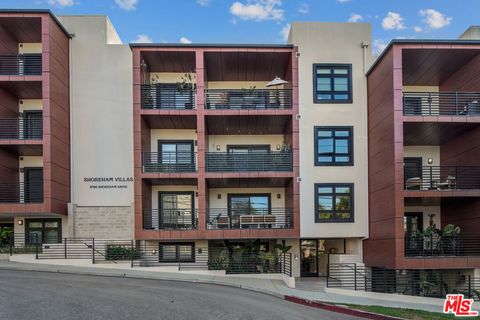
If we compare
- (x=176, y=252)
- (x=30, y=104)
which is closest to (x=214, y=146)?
(x=176, y=252)

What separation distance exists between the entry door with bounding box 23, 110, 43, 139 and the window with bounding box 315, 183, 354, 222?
13.3 m

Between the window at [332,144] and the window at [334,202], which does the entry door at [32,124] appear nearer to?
the window at [332,144]

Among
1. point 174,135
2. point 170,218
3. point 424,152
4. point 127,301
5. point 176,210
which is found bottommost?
point 127,301

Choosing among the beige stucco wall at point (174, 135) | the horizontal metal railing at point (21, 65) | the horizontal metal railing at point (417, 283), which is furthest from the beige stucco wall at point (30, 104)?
the horizontal metal railing at point (417, 283)

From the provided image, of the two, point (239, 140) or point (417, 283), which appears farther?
point (239, 140)

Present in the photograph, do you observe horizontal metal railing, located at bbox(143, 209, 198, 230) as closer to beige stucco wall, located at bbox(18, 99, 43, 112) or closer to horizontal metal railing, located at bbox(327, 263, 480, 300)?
horizontal metal railing, located at bbox(327, 263, 480, 300)

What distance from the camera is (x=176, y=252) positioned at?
18.9 meters

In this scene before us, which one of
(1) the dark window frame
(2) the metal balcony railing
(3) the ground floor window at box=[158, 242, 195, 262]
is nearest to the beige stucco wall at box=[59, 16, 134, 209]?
(3) the ground floor window at box=[158, 242, 195, 262]

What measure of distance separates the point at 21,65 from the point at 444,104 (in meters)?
19.7

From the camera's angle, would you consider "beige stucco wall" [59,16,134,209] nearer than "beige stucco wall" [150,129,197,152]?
Yes

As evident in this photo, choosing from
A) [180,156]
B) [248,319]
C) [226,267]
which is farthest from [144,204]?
[248,319]

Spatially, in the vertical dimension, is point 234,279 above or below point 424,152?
below

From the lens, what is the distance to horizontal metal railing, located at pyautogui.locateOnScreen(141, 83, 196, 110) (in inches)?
723

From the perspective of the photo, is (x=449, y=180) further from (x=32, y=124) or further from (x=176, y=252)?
(x=32, y=124)
